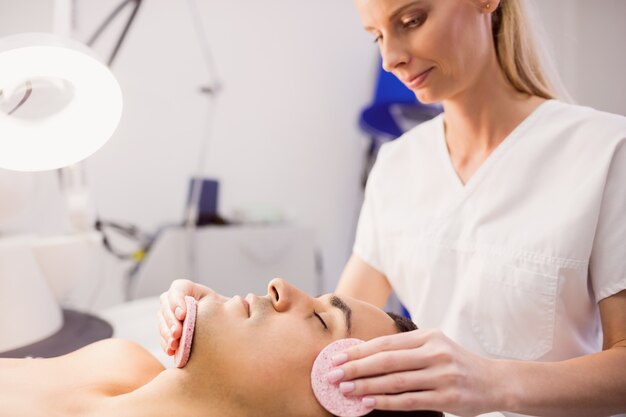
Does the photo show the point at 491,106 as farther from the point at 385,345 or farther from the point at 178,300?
the point at 178,300

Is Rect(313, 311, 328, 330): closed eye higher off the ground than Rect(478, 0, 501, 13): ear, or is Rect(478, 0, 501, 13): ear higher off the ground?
Rect(478, 0, 501, 13): ear

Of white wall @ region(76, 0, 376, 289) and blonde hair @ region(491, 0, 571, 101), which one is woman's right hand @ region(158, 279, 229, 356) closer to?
blonde hair @ region(491, 0, 571, 101)

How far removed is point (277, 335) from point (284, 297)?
0.07m

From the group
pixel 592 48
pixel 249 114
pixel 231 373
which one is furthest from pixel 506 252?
pixel 249 114

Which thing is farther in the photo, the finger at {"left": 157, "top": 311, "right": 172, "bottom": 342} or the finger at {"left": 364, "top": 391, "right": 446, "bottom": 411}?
the finger at {"left": 157, "top": 311, "right": 172, "bottom": 342}

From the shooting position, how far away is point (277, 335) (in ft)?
2.51

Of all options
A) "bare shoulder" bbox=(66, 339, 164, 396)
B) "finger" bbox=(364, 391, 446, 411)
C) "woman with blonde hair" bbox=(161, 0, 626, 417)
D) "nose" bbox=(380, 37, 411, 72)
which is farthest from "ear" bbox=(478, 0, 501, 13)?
"bare shoulder" bbox=(66, 339, 164, 396)

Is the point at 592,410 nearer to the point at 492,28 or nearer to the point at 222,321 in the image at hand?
the point at 222,321

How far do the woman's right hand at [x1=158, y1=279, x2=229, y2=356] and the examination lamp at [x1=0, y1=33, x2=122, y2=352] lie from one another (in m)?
0.28

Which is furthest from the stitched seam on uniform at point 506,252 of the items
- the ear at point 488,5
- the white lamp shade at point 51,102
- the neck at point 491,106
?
the white lamp shade at point 51,102

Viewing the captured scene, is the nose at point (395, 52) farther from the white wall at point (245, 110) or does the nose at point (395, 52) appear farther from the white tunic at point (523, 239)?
the white wall at point (245, 110)

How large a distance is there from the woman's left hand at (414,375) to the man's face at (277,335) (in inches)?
3.4

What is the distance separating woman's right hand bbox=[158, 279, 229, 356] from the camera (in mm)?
777

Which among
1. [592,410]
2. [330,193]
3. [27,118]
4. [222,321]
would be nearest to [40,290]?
[27,118]
